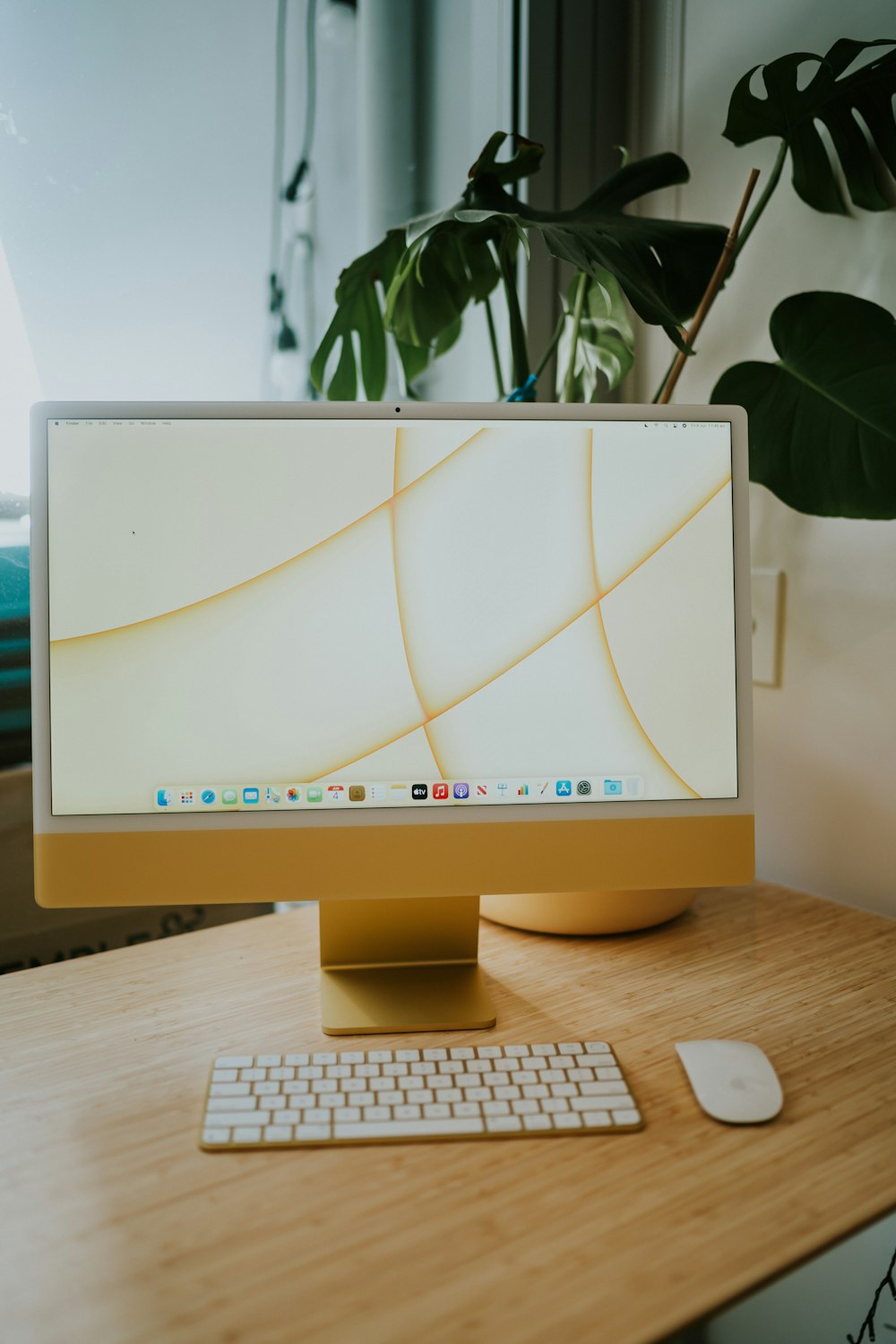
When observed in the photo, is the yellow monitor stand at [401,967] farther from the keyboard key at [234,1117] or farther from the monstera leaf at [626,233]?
the monstera leaf at [626,233]

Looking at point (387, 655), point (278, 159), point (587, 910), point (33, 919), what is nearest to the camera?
point (387, 655)

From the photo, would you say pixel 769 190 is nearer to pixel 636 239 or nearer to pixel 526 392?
pixel 636 239

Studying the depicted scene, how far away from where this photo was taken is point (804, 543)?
42.2 inches

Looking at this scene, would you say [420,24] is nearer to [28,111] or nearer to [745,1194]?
[28,111]

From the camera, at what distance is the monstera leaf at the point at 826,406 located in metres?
0.88

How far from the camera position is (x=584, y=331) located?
114 centimetres

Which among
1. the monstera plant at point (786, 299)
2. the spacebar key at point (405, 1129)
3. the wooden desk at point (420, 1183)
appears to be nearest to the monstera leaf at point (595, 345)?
the monstera plant at point (786, 299)

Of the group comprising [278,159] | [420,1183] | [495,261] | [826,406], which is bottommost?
[420,1183]

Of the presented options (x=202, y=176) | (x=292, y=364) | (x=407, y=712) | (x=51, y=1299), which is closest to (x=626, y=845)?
(x=407, y=712)

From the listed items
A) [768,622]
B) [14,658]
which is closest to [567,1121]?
[768,622]

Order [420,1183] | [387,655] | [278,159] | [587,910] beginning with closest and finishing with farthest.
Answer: [420,1183]
[387,655]
[587,910]
[278,159]

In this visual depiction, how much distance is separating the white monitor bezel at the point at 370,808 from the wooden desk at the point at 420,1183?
0.17 m

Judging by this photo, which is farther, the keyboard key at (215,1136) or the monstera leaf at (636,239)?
the monstera leaf at (636,239)

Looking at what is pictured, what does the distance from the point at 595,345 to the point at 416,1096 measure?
83 centimetres
